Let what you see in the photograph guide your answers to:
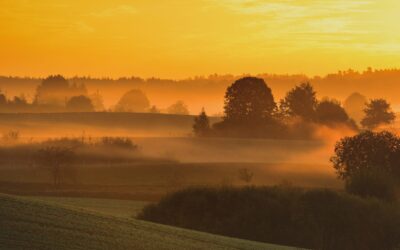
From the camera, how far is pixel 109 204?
229 feet

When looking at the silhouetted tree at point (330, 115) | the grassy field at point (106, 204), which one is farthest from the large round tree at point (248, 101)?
the grassy field at point (106, 204)

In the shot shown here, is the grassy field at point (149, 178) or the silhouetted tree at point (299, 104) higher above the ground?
the silhouetted tree at point (299, 104)

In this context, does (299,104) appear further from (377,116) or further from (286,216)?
(286,216)

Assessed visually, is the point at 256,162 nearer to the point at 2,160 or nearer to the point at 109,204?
the point at 2,160

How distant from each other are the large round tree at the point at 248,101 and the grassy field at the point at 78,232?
10321 cm

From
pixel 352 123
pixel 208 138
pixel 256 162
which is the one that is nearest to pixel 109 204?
pixel 256 162

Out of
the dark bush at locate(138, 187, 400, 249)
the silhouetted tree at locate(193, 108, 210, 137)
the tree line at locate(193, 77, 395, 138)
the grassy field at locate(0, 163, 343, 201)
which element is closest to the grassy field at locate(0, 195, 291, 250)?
the dark bush at locate(138, 187, 400, 249)

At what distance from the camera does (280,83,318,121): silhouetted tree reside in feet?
538

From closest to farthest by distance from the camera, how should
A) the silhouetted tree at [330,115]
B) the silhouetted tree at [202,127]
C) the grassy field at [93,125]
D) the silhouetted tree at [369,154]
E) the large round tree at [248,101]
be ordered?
1. the silhouetted tree at [369,154]
2. the large round tree at [248,101]
3. the silhouetted tree at [202,127]
4. the silhouetted tree at [330,115]
5. the grassy field at [93,125]

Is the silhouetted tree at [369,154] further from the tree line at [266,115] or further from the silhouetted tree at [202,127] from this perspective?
the silhouetted tree at [202,127]

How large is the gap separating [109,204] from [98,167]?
121ft

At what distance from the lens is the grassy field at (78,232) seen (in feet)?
98.5

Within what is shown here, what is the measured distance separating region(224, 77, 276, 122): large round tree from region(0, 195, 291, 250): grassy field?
103 metres

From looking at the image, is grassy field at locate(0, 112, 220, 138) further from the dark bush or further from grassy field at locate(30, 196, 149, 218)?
the dark bush
